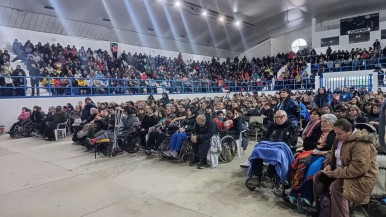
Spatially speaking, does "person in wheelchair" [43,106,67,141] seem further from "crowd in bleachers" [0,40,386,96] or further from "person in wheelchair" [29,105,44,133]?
"crowd in bleachers" [0,40,386,96]

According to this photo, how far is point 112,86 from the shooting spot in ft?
41.5

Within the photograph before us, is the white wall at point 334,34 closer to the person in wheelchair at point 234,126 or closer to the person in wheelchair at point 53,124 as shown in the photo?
the person in wheelchair at point 234,126

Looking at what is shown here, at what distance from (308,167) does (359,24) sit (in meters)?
19.9

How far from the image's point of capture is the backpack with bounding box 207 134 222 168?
4801 mm

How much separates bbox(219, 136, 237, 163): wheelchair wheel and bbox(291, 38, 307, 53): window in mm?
20084

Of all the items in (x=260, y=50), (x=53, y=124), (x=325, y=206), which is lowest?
(x=325, y=206)

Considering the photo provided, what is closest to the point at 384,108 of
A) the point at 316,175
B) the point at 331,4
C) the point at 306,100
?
the point at 316,175

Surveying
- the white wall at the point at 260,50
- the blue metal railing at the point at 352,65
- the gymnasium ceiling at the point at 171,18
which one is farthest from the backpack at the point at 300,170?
the white wall at the point at 260,50

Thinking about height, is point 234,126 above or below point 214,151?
above

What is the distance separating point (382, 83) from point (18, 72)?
53.5 feet

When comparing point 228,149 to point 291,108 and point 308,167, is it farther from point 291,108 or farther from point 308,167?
point 308,167

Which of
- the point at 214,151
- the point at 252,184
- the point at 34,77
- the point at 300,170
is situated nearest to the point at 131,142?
the point at 214,151

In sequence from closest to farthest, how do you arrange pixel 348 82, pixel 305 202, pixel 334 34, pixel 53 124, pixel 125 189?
pixel 305 202, pixel 125 189, pixel 53 124, pixel 348 82, pixel 334 34

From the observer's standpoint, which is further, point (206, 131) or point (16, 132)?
point (16, 132)
